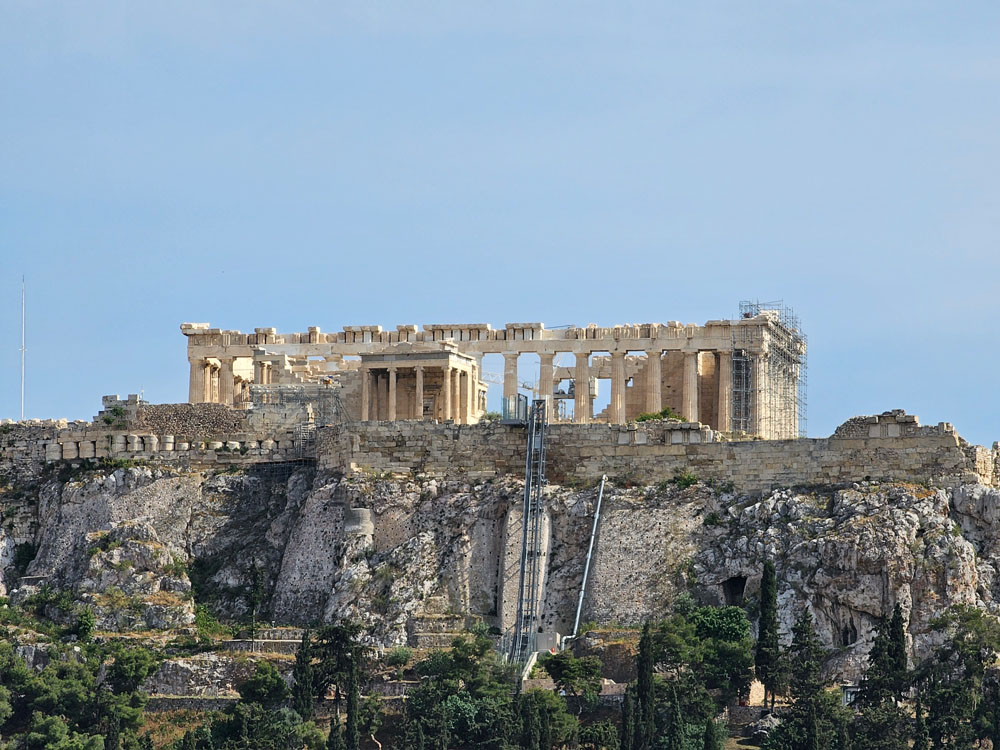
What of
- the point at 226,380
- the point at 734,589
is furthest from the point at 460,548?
the point at 226,380

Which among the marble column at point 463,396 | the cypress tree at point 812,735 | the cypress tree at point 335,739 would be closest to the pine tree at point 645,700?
the cypress tree at point 812,735

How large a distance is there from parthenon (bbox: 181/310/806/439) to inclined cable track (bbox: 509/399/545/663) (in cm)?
993

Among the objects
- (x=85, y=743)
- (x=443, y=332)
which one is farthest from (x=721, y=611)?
(x=443, y=332)

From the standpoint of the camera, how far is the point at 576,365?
119938mm

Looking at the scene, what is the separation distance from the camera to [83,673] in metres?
95.0

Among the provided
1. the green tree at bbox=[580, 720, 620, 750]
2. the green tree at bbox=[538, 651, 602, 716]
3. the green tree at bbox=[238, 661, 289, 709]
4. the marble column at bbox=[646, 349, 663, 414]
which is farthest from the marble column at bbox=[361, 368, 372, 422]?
the green tree at bbox=[580, 720, 620, 750]

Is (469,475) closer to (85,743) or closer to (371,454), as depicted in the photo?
(371,454)

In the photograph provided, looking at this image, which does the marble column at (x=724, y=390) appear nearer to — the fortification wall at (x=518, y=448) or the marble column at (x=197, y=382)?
the fortification wall at (x=518, y=448)

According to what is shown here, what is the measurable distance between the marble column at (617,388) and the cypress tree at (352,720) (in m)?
28.6

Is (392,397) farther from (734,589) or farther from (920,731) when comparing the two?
(920,731)

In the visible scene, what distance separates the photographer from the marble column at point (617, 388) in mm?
117375

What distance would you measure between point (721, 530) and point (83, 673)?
71.8 ft

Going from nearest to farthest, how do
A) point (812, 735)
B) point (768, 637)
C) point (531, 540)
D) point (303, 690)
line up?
point (812, 735) → point (768, 637) → point (303, 690) → point (531, 540)

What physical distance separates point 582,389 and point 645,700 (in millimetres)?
31075
